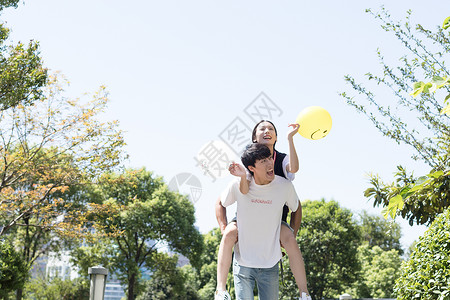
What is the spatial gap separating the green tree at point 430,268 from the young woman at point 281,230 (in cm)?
159

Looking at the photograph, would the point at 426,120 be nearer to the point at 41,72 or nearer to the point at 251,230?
the point at 251,230

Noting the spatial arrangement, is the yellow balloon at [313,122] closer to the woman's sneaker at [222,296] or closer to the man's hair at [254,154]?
the man's hair at [254,154]

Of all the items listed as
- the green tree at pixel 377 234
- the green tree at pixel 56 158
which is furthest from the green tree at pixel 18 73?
the green tree at pixel 377 234

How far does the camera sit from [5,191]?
15.6 m

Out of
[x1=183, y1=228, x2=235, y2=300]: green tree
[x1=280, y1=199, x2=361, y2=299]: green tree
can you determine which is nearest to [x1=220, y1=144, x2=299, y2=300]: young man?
[x1=280, y1=199, x2=361, y2=299]: green tree

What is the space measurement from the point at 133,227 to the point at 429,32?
2144 centimetres

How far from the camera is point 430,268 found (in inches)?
198

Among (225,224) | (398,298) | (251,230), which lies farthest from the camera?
(398,298)

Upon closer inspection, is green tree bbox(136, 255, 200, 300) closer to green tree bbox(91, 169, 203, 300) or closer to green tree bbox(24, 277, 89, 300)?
green tree bbox(91, 169, 203, 300)

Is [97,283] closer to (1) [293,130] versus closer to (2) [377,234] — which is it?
(1) [293,130]

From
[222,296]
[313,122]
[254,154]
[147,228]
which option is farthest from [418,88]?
[147,228]

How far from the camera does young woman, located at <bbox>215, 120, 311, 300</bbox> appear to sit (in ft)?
13.6

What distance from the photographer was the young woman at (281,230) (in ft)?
13.6

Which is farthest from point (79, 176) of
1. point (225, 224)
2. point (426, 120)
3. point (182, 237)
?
point (182, 237)
